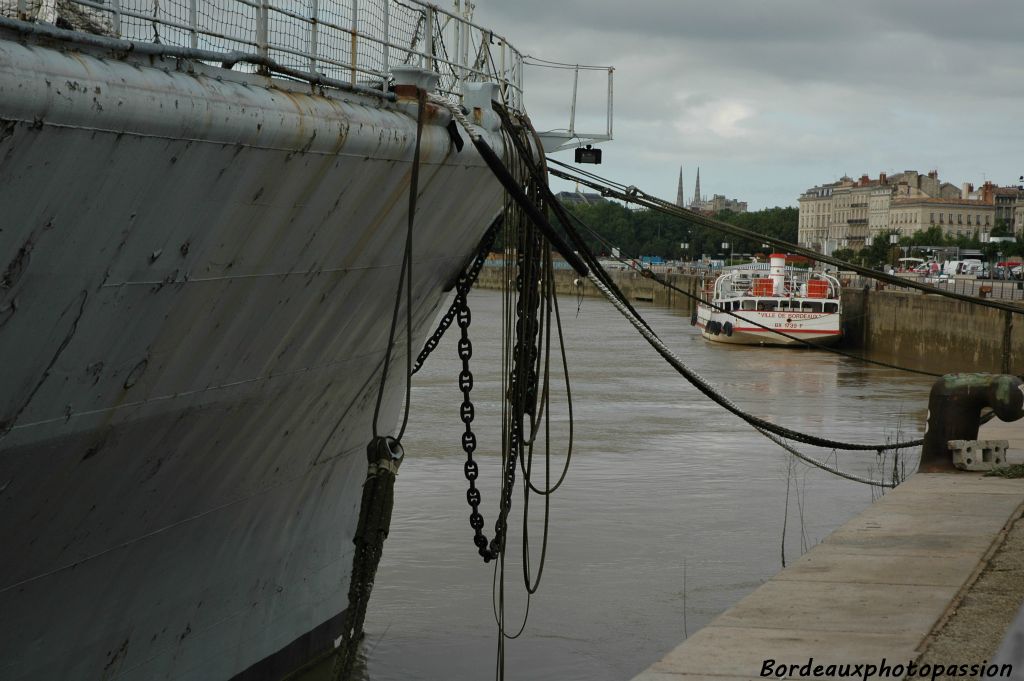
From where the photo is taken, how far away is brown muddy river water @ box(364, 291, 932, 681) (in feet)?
29.5

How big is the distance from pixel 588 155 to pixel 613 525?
187 inches

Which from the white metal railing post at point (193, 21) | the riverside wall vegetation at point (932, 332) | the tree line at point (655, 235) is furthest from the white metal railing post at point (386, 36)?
the tree line at point (655, 235)

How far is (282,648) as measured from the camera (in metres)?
7.23

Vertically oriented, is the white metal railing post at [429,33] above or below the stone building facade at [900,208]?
Result: below

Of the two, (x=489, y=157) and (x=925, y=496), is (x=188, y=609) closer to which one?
(x=489, y=157)

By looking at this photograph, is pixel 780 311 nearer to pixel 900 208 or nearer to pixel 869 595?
pixel 869 595

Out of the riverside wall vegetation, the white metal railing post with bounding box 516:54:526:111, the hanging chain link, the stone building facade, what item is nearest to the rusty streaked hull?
the hanging chain link

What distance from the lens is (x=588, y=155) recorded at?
30.2ft

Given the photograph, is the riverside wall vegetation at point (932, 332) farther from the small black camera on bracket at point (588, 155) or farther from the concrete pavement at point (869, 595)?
the concrete pavement at point (869, 595)

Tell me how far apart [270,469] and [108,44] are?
2866mm

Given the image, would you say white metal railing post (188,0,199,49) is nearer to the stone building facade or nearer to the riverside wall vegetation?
the riverside wall vegetation

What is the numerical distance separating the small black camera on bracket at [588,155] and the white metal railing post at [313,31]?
12.4 feet

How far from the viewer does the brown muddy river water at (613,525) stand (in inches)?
353

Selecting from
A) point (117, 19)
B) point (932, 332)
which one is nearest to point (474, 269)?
point (117, 19)
